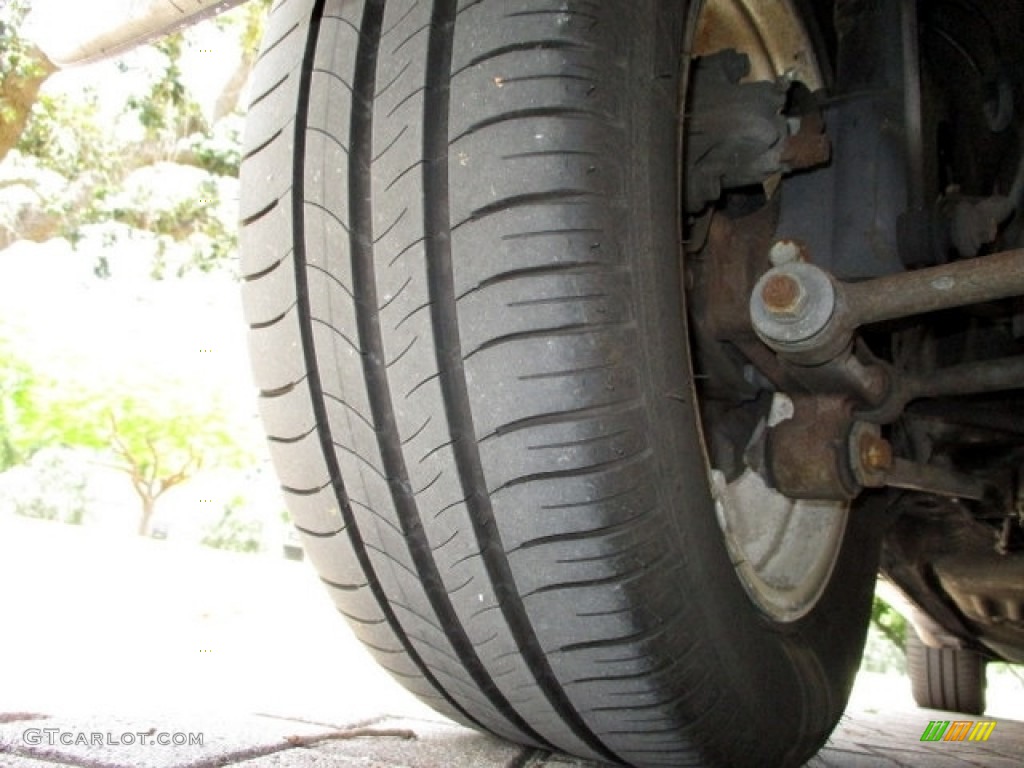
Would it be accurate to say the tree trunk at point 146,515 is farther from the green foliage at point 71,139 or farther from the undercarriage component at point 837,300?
the undercarriage component at point 837,300

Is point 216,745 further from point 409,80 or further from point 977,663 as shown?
point 977,663

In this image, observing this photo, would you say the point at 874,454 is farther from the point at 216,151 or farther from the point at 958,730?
the point at 216,151

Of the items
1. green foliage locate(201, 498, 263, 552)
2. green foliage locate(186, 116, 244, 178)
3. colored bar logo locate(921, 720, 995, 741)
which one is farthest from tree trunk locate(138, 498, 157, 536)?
colored bar logo locate(921, 720, 995, 741)

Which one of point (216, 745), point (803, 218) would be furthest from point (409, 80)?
point (216, 745)

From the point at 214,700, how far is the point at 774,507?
41.8 inches

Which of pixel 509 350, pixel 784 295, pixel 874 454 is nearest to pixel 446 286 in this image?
pixel 509 350

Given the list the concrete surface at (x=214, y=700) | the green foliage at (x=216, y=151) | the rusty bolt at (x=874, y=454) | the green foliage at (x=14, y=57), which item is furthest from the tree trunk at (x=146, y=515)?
the rusty bolt at (x=874, y=454)

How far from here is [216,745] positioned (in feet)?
3.84

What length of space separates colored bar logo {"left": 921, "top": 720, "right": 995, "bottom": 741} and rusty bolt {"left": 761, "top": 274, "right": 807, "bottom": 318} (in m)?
1.85

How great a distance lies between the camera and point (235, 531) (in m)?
21.4

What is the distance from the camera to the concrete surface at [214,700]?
1.16 meters

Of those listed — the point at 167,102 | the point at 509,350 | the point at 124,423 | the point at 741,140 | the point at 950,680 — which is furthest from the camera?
the point at 124,423

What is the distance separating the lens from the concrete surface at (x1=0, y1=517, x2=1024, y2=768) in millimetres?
1162

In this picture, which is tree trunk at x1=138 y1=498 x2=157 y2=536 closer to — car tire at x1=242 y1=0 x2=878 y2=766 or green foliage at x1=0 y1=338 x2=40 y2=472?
green foliage at x1=0 y1=338 x2=40 y2=472
